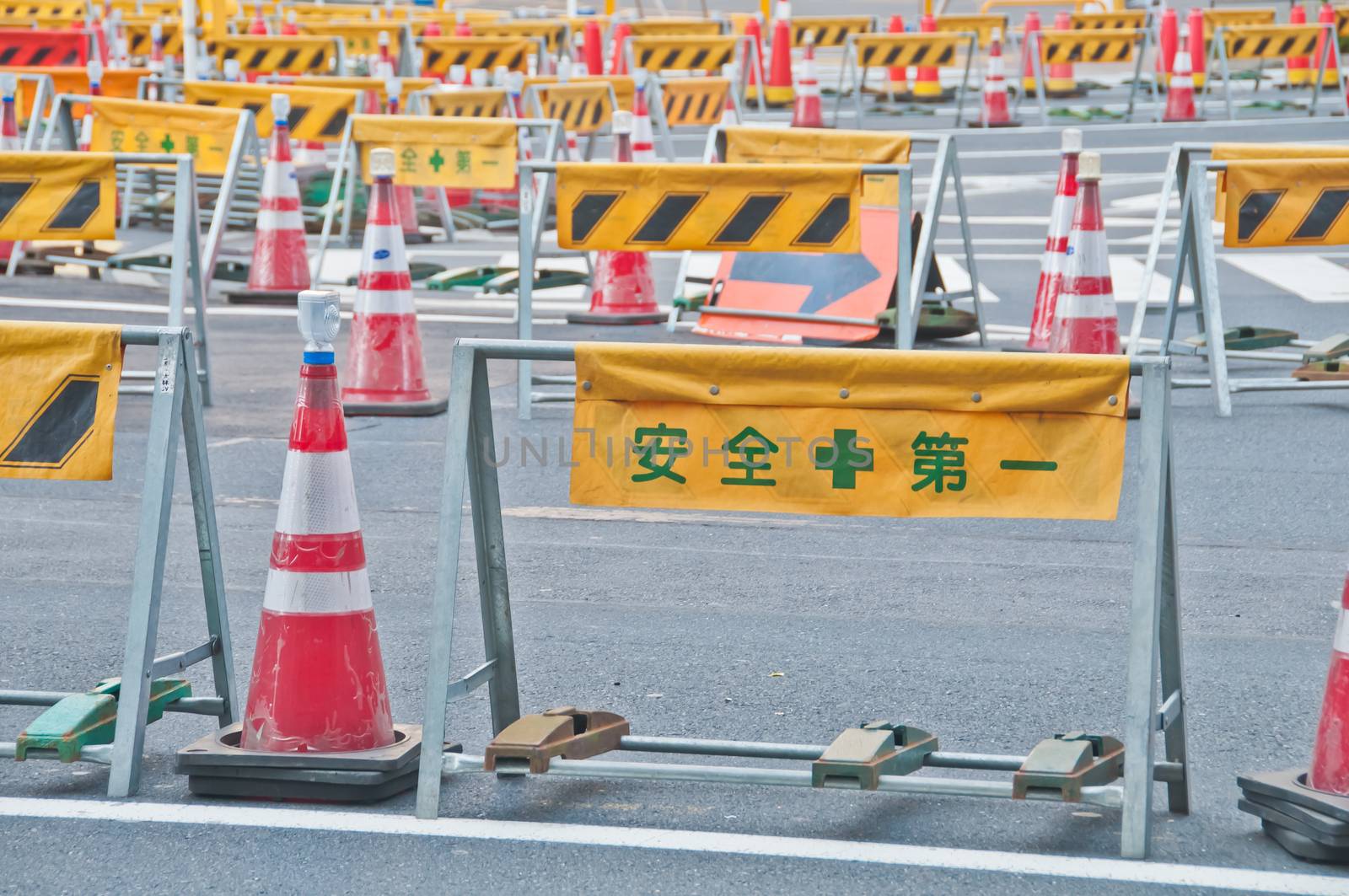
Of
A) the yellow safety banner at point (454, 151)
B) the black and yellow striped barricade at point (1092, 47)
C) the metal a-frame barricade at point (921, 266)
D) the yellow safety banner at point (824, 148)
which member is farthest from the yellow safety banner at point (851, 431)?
the black and yellow striped barricade at point (1092, 47)

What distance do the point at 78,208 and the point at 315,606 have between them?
15.9ft

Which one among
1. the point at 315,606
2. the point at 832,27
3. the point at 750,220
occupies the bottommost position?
the point at 315,606

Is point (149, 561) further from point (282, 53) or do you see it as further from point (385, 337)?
point (282, 53)

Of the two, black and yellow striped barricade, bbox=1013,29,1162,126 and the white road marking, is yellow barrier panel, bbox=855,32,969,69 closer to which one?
black and yellow striped barricade, bbox=1013,29,1162,126

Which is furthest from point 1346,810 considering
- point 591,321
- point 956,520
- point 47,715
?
point 591,321

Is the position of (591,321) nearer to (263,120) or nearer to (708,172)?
(708,172)

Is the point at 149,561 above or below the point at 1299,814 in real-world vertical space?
above

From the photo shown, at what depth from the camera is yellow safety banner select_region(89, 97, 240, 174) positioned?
12195mm

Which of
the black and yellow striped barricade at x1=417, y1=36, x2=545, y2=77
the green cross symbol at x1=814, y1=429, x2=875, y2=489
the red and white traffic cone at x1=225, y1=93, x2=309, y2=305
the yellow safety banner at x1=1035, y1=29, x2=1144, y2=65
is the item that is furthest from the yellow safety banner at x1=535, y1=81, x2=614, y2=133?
the green cross symbol at x1=814, y1=429, x2=875, y2=489

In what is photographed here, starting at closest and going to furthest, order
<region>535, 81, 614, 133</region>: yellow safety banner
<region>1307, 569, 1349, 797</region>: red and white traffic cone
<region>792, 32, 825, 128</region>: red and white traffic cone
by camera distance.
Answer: <region>1307, 569, 1349, 797</region>: red and white traffic cone, <region>535, 81, 614, 133</region>: yellow safety banner, <region>792, 32, 825, 128</region>: red and white traffic cone

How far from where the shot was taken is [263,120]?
50.6 feet

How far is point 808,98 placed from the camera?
23.3 m

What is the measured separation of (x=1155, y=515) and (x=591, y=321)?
26.1 ft

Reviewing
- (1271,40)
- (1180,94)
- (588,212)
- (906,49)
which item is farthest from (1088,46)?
(588,212)
